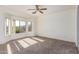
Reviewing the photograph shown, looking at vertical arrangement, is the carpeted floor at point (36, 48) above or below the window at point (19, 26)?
below

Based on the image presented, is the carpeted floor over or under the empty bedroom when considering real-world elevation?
under

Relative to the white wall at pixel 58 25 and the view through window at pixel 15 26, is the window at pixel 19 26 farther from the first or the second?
the white wall at pixel 58 25

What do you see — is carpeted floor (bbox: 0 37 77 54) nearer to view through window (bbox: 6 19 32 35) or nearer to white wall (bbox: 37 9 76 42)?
view through window (bbox: 6 19 32 35)

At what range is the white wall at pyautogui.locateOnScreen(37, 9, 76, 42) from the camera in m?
4.92

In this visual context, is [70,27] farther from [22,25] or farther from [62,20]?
[22,25]

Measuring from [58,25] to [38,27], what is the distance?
139 cm

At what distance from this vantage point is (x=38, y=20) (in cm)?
588

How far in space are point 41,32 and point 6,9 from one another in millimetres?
2660

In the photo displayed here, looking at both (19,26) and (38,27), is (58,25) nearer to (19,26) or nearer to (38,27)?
(38,27)

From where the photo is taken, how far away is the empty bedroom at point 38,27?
3922mm

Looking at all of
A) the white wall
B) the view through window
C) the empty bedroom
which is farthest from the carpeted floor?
the white wall

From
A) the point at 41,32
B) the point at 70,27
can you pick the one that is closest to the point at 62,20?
the point at 70,27

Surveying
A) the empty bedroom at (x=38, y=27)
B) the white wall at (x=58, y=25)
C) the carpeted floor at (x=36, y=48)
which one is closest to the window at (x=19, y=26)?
the empty bedroom at (x=38, y=27)

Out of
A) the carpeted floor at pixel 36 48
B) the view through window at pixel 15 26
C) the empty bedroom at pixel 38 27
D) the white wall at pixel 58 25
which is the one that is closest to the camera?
the carpeted floor at pixel 36 48
